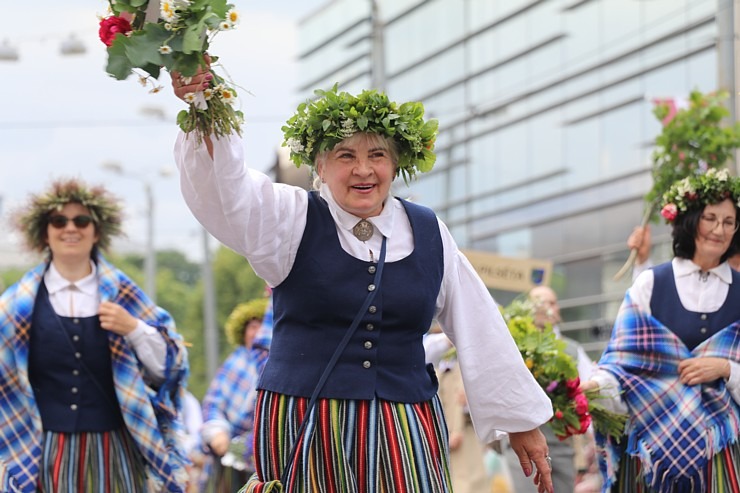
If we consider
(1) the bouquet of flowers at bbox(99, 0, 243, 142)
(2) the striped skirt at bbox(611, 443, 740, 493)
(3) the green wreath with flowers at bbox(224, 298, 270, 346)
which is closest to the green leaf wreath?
(2) the striped skirt at bbox(611, 443, 740, 493)

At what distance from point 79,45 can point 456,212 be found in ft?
62.9

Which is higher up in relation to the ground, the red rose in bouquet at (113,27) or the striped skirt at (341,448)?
the red rose in bouquet at (113,27)

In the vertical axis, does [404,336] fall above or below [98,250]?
below

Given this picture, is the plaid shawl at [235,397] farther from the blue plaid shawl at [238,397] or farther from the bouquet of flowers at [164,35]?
the bouquet of flowers at [164,35]

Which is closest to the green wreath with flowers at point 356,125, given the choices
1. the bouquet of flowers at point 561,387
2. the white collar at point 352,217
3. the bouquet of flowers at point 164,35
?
the white collar at point 352,217

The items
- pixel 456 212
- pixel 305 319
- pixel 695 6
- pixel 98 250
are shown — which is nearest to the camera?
pixel 305 319

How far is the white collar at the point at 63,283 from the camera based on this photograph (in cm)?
707

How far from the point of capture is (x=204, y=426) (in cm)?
1005

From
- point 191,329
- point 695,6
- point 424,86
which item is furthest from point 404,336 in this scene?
point 191,329

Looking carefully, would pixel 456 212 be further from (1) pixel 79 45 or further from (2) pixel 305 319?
(2) pixel 305 319

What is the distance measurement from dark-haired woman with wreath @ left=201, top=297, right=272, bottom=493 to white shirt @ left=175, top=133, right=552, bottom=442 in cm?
491

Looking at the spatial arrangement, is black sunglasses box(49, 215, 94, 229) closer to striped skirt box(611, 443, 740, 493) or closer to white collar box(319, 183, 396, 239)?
white collar box(319, 183, 396, 239)

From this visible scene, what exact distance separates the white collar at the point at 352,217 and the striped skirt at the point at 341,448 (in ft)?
2.03

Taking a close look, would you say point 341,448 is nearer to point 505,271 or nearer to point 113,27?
point 113,27
